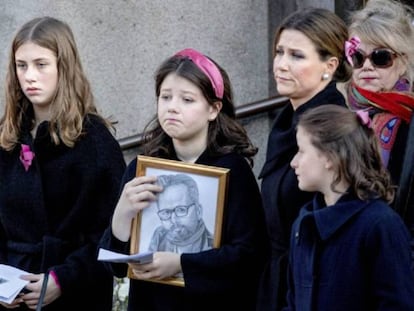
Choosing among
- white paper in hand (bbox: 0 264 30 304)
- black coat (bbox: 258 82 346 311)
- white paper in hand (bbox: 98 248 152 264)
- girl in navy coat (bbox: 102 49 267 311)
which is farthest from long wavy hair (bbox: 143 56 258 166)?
white paper in hand (bbox: 0 264 30 304)

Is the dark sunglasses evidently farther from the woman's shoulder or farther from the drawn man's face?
the drawn man's face

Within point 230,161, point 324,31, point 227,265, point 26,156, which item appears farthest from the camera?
point 26,156

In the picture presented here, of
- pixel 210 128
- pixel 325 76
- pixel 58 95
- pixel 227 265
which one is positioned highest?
pixel 325 76

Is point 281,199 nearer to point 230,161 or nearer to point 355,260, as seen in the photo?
point 230,161

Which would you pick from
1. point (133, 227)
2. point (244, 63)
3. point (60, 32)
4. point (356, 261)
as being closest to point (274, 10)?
point (244, 63)

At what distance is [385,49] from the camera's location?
16.1 ft

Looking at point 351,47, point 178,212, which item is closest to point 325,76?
point 351,47

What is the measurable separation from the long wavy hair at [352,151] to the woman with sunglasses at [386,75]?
0.52 m

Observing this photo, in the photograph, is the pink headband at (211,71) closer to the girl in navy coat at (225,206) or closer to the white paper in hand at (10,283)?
the girl in navy coat at (225,206)

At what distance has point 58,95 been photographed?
506 cm

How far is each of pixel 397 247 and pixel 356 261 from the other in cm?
15

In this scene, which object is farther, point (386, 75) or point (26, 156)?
point (26, 156)

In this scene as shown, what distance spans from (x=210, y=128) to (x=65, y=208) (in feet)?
2.51

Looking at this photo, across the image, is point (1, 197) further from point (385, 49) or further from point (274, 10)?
point (274, 10)
